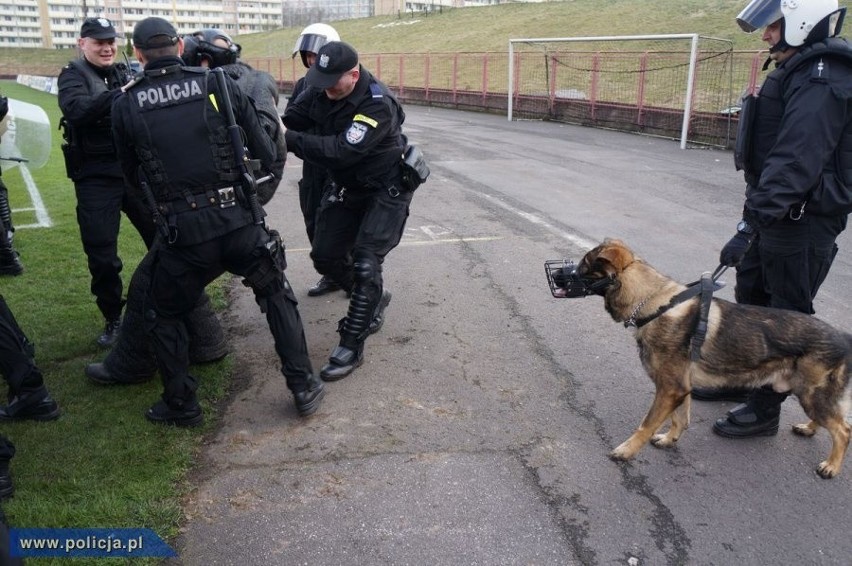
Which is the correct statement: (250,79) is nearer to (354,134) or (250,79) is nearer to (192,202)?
(354,134)

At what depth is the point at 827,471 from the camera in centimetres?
312

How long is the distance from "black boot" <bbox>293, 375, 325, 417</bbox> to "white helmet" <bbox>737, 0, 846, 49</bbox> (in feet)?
10.1

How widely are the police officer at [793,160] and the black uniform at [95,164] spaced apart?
12.2 ft

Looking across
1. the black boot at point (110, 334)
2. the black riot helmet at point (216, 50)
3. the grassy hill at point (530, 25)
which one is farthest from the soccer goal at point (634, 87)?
the black boot at point (110, 334)

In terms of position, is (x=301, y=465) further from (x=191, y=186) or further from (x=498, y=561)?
(x=191, y=186)

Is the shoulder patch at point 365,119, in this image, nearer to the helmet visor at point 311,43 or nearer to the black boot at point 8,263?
the helmet visor at point 311,43

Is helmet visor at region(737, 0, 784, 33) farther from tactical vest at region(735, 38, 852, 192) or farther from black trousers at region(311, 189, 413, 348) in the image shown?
black trousers at region(311, 189, 413, 348)

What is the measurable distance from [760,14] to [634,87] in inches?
631

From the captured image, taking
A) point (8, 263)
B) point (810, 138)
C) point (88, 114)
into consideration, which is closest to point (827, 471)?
point (810, 138)


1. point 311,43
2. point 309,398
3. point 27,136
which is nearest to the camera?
point 309,398

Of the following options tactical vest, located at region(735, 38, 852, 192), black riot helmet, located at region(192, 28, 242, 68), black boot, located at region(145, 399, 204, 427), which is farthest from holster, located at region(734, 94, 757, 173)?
black riot helmet, located at region(192, 28, 242, 68)

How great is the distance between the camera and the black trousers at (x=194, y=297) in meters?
3.26

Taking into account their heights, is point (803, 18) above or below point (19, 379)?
above

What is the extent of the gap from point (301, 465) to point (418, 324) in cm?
196
